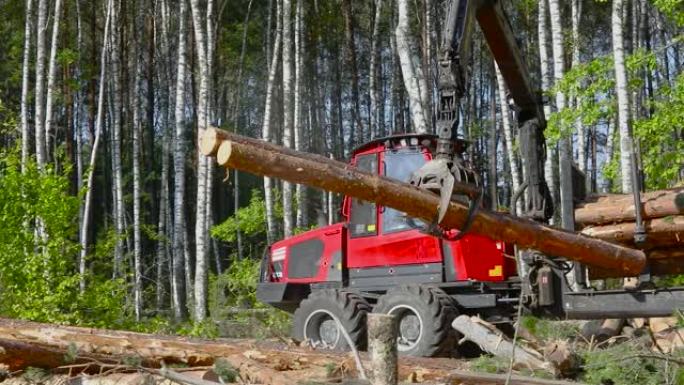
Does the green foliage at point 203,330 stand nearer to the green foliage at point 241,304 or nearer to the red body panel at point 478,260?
the green foliage at point 241,304

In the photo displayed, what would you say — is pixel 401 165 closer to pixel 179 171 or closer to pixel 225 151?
pixel 225 151

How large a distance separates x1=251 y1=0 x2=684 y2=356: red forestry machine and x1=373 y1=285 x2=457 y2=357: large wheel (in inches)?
0.4

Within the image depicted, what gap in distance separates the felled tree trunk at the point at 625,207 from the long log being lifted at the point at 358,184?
0.92 m

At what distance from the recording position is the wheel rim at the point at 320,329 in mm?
9500

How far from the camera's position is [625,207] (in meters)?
6.70

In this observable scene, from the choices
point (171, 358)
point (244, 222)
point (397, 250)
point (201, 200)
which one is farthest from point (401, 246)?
point (244, 222)

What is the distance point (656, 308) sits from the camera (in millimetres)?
6352

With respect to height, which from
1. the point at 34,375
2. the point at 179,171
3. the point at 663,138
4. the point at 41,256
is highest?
the point at 179,171

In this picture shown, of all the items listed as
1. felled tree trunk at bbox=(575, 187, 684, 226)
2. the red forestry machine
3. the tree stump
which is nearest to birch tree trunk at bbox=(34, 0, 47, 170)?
the red forestry machine

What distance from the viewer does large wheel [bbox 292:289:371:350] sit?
8.95m

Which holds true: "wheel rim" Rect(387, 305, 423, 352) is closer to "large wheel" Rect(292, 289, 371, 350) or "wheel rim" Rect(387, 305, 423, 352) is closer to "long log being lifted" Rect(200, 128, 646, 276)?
"large wheel" Rect(292, 289, 371, 350)

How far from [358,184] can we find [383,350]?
1696 millimetres

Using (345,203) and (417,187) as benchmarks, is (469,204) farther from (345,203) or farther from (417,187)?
(345,203)

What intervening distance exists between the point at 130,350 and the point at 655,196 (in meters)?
4.43
